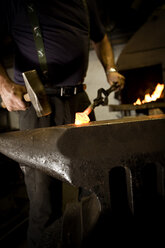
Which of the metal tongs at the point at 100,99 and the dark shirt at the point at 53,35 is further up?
the dark shirt at the point at 53,35

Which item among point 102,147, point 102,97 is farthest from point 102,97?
point 102,147

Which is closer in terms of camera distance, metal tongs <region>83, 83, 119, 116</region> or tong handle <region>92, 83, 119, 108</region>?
A: metal tongs <region>83, 83, 119, 116</region>

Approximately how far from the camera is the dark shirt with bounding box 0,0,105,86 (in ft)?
3.35

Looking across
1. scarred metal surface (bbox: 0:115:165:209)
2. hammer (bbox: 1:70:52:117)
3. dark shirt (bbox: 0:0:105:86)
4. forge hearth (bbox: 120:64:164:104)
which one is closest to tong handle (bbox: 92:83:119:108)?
dark shirt (bbox: 0:0:105:86)

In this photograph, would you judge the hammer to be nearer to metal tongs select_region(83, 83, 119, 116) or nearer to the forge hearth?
metal tongs select_region(83, 83, 119, 116)

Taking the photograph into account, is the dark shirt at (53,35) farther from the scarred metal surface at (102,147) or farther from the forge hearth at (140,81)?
the forge hearth at (140,81)

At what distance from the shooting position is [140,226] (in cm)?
60

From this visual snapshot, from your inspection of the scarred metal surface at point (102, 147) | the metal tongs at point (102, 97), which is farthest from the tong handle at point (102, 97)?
the scarred metal surface at point (102, 147)

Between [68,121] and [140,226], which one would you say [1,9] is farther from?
[140,226]

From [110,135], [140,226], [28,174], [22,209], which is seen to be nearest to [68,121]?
[28,174]

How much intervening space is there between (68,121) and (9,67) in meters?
3.95

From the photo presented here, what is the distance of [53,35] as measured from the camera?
1050 millimetres

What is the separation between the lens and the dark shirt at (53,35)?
3.35 ft

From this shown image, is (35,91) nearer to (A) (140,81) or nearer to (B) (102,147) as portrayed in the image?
(B) (102,147)
